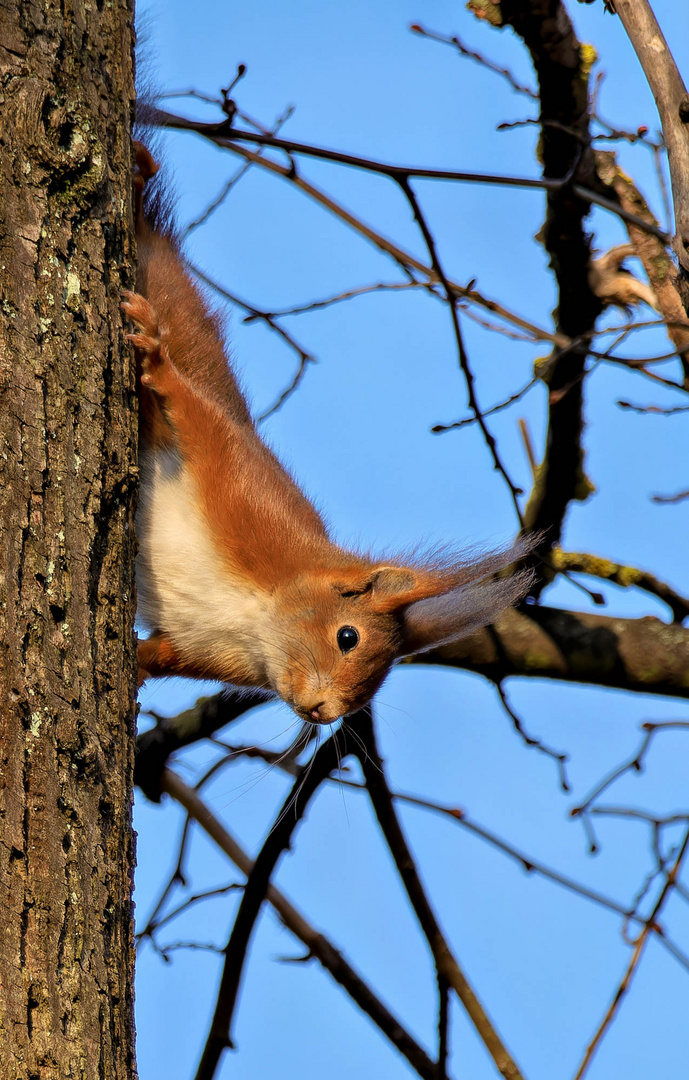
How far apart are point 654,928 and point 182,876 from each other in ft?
4.70

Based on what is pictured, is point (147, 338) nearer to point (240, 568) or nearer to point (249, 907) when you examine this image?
point (240, 568)

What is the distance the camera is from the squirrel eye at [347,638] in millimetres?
2750

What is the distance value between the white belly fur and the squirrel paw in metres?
0.22

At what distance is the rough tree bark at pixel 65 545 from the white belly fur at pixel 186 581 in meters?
0.82

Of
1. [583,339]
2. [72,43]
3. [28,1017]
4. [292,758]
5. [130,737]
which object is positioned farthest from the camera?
[292,758]

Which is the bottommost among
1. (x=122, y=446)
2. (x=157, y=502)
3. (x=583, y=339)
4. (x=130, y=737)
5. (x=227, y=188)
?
(x=130, y=737)

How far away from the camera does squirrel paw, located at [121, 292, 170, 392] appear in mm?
1953

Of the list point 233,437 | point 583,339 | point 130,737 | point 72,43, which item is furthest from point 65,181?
point 583,339

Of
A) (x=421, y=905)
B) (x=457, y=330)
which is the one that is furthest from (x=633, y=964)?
(x=457, y=330)

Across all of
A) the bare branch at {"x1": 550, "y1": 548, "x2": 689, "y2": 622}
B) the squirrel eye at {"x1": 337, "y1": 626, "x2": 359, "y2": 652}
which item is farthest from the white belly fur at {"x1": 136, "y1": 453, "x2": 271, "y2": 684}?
the bare branch at {"x1": 550, "y1": 548, "x2": 689, "y2": 622}

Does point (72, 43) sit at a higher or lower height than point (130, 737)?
higher

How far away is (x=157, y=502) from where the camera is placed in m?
2.52

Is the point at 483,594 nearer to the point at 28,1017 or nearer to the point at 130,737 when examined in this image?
the point at 130,737

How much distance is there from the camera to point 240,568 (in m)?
2.62
